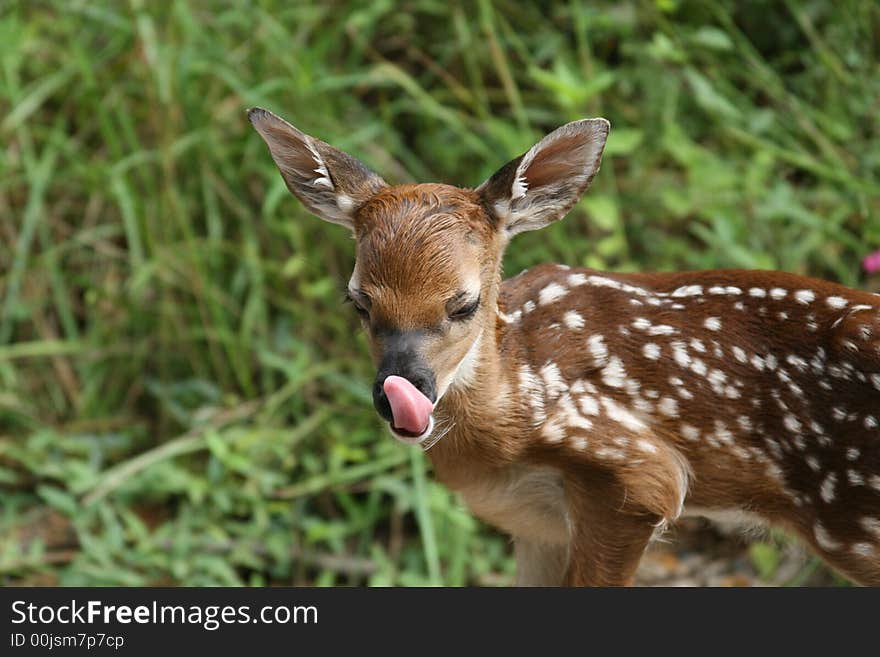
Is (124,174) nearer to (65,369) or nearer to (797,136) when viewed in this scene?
(65,369)

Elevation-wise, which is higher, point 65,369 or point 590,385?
point 65,369

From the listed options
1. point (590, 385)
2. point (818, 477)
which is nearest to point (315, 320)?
point (590, 385)

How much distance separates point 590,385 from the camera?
296cm

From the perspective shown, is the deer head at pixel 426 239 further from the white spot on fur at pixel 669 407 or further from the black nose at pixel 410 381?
the white spot on fur at pixel 669 407

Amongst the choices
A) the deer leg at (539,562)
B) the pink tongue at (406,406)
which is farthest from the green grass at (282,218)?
the pink tongue at (406,406)

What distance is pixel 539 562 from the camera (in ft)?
10.8

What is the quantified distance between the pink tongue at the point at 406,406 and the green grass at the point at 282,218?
1.94 m

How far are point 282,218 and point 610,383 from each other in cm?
251

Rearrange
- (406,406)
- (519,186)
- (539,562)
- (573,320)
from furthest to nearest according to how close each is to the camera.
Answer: (539,562), (573,320), (519,186), (406,406)

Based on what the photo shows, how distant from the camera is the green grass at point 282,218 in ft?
15.2

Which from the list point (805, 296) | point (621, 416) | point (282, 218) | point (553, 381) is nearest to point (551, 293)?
point (553, 381)

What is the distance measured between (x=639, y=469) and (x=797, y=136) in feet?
7.77

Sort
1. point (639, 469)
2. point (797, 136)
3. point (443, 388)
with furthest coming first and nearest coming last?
1. point (797, 136)
2. point (639, 469)
3. point (443, 388)

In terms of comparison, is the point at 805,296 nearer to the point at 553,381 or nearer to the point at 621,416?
the point at 621,416
